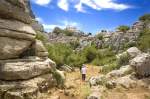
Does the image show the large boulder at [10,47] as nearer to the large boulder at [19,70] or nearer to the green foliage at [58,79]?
the large boulder at [19,70]

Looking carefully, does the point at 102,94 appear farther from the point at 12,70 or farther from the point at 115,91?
the point at 12,70

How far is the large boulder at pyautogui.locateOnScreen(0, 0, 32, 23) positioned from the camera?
20831 mm

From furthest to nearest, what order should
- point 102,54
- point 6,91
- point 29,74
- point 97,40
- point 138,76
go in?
point 97,40 < point 102,54 < point 138,76 < point 29,74 < point 6,91

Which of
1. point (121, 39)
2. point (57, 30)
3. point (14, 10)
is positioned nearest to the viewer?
point (14, 10)

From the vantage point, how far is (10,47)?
2069 cm

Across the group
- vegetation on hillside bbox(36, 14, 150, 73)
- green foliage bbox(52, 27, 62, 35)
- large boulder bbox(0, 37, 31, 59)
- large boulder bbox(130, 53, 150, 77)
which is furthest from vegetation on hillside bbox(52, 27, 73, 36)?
large boulder bbox(0, 37, 31, 59)

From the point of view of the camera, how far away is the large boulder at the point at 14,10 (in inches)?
820

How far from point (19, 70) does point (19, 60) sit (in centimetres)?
135

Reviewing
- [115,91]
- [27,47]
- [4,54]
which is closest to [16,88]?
[4,54]

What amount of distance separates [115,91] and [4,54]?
32.0 feet

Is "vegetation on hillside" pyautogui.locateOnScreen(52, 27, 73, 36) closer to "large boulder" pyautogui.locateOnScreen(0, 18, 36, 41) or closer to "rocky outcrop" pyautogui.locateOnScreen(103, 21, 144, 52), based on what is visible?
"rocky outcrop" pyautogui.locateOnScreen(103, 21, 144, 52)

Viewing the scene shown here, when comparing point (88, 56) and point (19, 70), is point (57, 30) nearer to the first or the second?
point (88, 56)

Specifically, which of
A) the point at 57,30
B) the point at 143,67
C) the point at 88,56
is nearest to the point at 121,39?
the point at 88,56

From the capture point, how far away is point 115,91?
2347 cm
